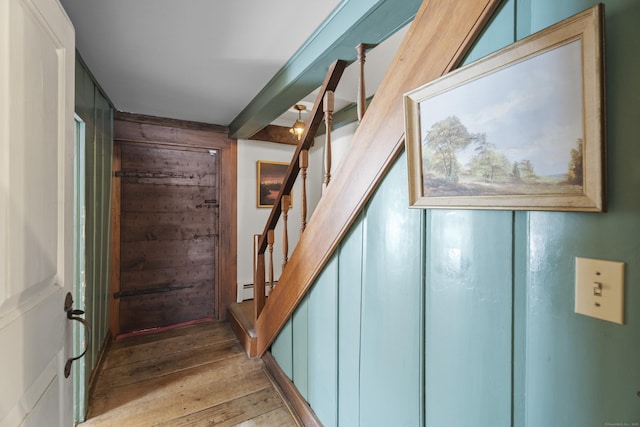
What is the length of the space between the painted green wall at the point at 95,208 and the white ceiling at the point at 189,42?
0.61 feet

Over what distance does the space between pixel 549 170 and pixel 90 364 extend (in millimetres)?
2609

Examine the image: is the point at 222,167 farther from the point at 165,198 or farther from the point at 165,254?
the point at 165,254

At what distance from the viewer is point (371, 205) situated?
45.1 inches

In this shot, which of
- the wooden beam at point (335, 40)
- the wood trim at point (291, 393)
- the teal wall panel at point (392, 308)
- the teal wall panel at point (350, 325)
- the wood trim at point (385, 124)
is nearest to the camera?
the wood trim at point (385, 124)

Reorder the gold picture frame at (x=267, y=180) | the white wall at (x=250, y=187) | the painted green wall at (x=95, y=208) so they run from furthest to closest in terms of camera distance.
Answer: the gold picture frame at (x=267, y=180)
the white wall at (x=250, y=187)
the painted green wall at (x=95, y=208)

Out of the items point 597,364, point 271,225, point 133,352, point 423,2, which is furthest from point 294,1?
point 133,352

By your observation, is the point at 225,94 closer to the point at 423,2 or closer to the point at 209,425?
the point at 423,2

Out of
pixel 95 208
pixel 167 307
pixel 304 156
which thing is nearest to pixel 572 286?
pixel 304 156

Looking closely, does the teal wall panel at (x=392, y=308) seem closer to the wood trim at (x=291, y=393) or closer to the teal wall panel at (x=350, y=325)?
the teal wall panel at (x=350, y=325)

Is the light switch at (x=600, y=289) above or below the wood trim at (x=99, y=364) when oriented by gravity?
above

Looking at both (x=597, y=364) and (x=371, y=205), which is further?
(x=371, y=205)

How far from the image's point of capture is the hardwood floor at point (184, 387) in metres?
1.61

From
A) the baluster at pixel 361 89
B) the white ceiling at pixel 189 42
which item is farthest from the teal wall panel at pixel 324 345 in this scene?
the white ceiling at pixel 189 42

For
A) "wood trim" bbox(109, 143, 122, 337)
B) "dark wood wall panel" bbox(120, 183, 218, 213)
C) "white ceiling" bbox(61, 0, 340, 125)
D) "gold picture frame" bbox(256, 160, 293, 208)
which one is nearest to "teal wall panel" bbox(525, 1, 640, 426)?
"white ceiling" bbox(61, 0, 340, 125)
